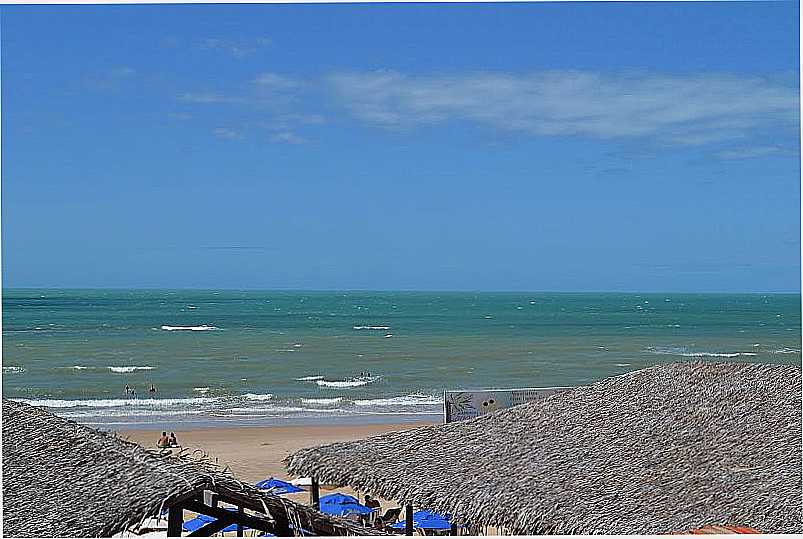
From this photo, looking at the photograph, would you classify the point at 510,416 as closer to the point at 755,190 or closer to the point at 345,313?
the point at 345,313

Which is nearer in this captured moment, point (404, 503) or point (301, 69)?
point (404, 503)

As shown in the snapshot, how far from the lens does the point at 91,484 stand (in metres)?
2.44

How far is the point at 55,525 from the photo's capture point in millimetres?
2369

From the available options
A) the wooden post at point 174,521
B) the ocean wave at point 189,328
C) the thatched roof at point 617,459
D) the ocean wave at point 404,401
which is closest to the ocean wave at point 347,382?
the ocean wave at point 404,401

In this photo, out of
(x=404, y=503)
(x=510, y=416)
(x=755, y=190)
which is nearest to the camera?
(x=404, y=503)

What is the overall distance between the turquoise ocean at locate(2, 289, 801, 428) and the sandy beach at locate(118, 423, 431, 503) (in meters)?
0.62

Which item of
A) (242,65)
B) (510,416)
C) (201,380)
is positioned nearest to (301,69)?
(242,65)

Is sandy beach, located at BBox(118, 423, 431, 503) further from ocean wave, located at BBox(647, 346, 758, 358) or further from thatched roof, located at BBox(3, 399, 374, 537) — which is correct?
ocean wave, located at BBox(647, 346, 758, 358)

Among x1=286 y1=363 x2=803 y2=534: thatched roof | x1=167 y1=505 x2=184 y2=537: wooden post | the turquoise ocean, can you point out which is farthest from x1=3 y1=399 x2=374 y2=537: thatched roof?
the turquoise ocean

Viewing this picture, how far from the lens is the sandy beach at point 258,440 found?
8872 mm

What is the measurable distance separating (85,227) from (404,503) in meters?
20.8

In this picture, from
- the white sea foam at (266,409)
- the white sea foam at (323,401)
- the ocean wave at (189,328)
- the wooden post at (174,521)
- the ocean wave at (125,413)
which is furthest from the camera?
the ocean wave at (189,328)

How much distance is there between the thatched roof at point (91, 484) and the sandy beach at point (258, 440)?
564 cm

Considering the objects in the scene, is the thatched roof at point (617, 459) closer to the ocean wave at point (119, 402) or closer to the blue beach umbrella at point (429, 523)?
the blue beach umbrella at point (429, 523)
